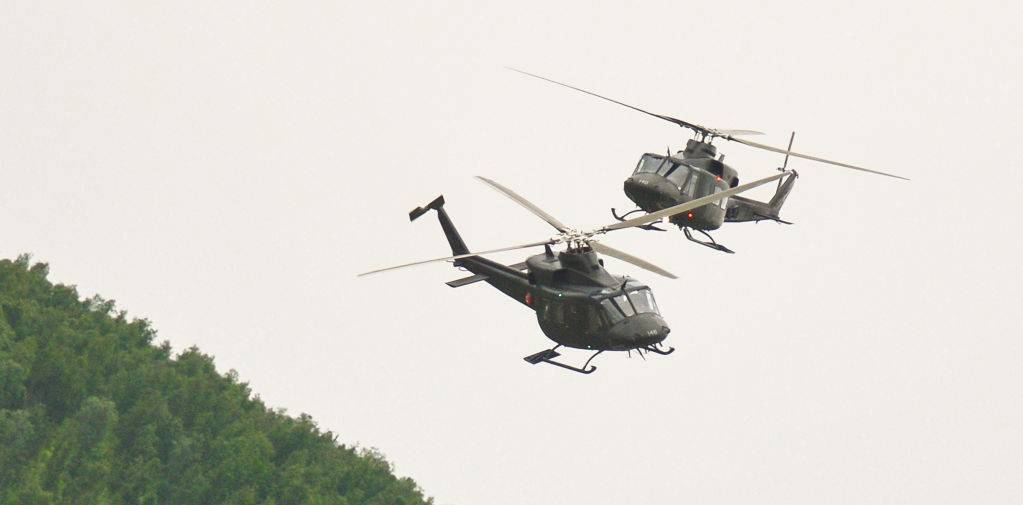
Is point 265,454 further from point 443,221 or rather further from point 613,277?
point 613,277

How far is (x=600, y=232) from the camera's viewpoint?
207ft

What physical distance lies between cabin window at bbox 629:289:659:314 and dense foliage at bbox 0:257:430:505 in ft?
155

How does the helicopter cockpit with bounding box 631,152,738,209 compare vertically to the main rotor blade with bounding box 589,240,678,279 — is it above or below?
above

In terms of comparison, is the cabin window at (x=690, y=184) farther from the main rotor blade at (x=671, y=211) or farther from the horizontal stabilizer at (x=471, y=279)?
the horizontal stabilizer at (x=471, y=279)

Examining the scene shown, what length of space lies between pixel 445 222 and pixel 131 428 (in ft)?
166

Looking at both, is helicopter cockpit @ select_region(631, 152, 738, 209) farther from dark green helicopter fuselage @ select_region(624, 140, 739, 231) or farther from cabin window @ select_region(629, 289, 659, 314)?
cabin window @ select_region(629, 289, 659, 314)

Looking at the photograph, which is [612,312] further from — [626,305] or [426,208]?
[426,208]

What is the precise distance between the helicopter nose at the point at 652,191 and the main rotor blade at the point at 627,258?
10499mm

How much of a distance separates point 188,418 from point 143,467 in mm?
10513

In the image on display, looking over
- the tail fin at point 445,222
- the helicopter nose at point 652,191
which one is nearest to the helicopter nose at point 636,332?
the tail fin at point 445,222

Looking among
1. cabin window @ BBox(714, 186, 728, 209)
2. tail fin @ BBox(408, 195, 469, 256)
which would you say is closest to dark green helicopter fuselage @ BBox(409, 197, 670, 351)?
tail fin @ BBox(408, 195, 469, 256)

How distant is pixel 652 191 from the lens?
71875 mm

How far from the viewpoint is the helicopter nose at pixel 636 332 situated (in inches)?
2397

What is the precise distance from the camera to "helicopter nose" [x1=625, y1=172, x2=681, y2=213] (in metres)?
71.8
